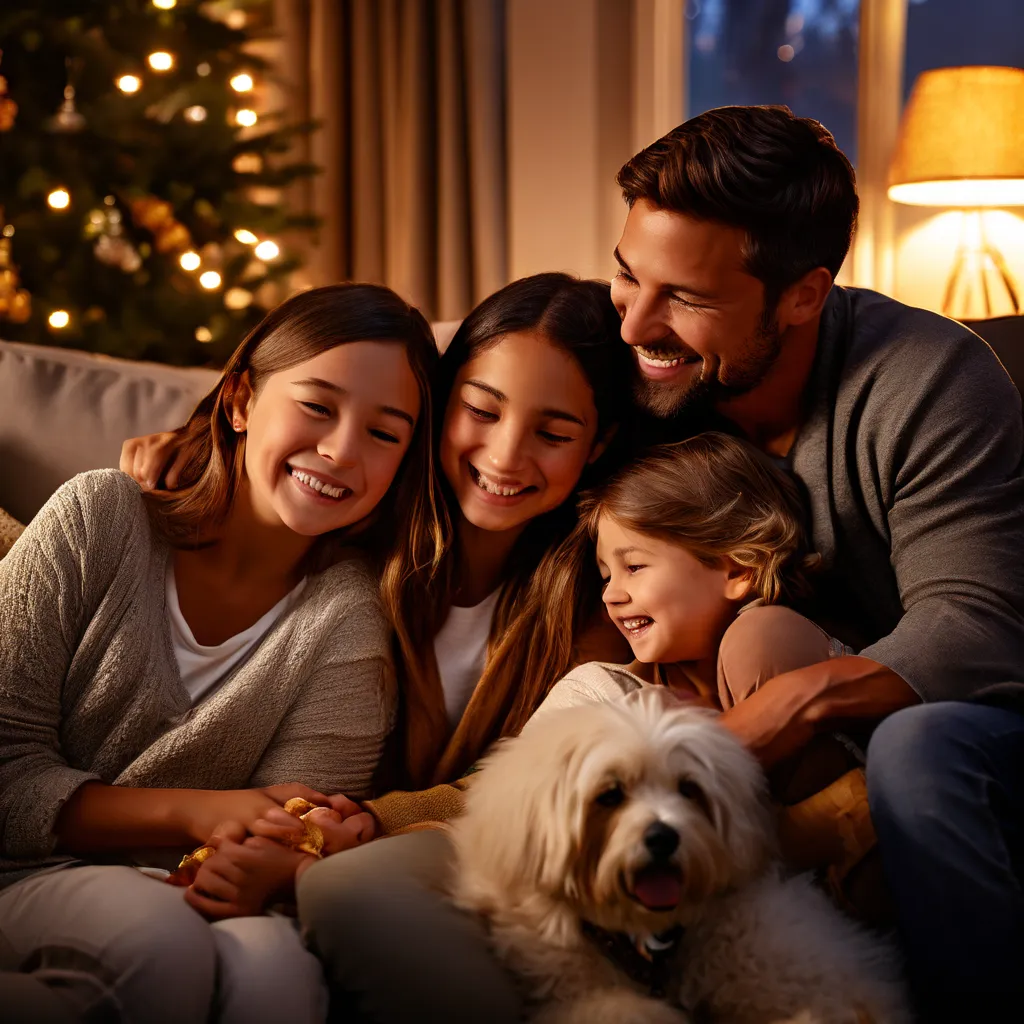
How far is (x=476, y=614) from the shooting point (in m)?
1.85

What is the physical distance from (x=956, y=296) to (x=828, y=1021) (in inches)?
121

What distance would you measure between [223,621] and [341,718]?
24 cm

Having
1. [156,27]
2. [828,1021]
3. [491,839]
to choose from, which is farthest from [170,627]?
[156,27]

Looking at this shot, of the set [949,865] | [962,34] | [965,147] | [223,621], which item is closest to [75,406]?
[223,621]

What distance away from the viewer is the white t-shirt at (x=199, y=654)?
1.63 m

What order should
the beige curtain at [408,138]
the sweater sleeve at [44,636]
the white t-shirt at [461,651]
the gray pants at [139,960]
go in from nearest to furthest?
the gray pants at [139,960] → the sweater sleeve at [44,636] → the white t-shirt at [461,651] → the beige curtain at [408,138]

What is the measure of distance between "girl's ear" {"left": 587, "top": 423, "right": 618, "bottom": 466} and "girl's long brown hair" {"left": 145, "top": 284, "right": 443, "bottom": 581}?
0.26 m

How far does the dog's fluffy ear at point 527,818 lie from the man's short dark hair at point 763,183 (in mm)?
838

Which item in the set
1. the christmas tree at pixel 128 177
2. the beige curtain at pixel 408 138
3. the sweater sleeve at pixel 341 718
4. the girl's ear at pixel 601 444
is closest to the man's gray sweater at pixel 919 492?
the girl's ear at pixel 601 444

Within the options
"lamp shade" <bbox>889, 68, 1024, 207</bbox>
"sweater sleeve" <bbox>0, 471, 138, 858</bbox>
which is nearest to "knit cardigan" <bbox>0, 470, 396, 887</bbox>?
"sweater sleeve" <bbox>0, 471, 138, 858</bbox>

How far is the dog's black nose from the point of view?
110cm

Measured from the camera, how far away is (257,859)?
1.35 metres

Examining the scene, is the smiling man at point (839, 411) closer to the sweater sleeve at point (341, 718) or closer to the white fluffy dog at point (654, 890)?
the white fluffy dog at point (654, 890)

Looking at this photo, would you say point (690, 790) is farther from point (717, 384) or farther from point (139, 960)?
point (717, 384)
